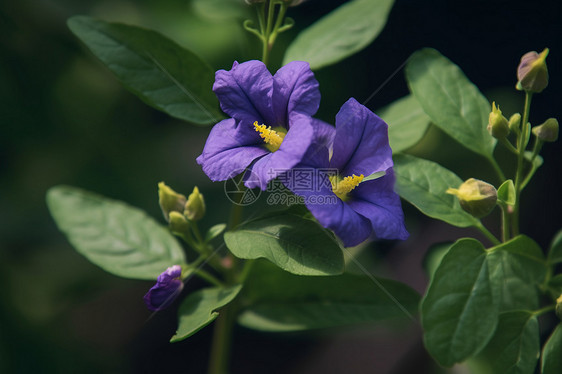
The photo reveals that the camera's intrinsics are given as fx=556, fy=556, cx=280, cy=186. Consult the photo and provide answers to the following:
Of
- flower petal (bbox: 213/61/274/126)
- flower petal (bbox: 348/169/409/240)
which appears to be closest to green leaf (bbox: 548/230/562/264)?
flower petal (bbox: 348/169/409/240)

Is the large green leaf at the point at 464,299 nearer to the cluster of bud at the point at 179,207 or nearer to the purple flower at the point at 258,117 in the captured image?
the purple flower at the point at 258,117

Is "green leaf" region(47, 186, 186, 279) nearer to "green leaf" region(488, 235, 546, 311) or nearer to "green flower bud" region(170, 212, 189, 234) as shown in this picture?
"green flower bud" region(170, 212, 189, 234)

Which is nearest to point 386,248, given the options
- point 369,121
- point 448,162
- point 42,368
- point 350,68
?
point 448,162

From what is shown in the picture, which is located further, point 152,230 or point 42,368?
point 42,368

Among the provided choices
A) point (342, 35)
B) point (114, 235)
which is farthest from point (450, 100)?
point (114, 235)

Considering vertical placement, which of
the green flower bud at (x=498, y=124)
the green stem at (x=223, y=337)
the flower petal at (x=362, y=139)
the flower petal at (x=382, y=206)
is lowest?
the green stem at (x=223, y=337)

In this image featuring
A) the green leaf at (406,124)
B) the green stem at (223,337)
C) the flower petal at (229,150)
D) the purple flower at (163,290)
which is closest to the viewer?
the flower petal at (229,150)

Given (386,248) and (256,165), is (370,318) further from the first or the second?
(386,248)

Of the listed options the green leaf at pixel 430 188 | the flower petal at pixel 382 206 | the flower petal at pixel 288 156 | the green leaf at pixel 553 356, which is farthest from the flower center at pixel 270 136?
the green leaf at pixel 553 356
